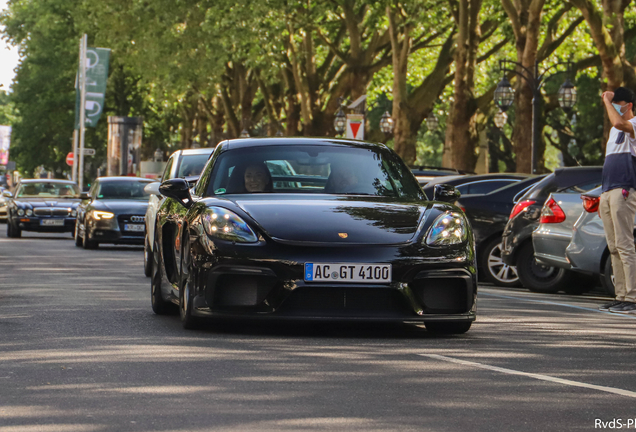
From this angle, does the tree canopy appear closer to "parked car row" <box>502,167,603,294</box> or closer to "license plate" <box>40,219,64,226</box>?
"license plate" <box>40,219,64,226</box>

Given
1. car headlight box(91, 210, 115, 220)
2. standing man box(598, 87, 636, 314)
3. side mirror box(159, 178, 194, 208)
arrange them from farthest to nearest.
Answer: car headlight box(91, 210, 115, 220) < standing man box(598, 87, 636, 314) < side mirror box(159, 178, 194, 208)

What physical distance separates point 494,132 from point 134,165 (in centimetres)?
2417

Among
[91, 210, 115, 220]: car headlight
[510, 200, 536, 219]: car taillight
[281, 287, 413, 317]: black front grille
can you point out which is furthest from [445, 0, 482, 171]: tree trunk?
[281, 287, 413, 317]: black front grille

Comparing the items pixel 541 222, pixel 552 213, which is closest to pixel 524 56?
pixel 541 222

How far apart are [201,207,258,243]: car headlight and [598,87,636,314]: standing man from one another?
4.07 meters

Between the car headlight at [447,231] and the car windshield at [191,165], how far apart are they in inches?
309

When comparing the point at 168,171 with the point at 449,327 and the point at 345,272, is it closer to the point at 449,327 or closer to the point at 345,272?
the point at 449,327

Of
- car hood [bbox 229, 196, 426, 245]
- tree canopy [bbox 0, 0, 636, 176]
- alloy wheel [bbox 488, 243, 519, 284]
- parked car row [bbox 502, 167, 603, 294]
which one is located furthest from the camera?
tree canopy [bbox 0, 0, 636, 176]

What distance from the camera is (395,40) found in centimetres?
3194

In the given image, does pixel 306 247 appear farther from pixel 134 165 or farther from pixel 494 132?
pixel 494 132

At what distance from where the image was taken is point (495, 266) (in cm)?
1541

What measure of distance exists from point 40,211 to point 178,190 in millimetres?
19500

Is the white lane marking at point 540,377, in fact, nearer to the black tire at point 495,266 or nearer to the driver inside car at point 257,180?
the driver inside car at point 257,180

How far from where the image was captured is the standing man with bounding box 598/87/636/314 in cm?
1074
